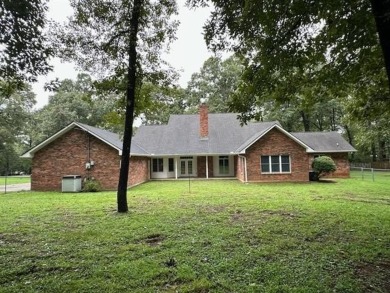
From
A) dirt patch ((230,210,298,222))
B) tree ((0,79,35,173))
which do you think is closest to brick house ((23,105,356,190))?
dirt patch ((230,210,298,222))

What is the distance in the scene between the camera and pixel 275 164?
69.3 ft

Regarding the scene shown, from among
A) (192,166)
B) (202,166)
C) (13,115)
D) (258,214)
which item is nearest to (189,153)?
(202,166)

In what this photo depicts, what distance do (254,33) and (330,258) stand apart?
4841 mm

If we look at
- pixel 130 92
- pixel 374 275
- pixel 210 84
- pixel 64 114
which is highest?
pixel 210 84

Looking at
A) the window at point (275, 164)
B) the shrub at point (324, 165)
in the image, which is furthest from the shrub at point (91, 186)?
the shrub at point (324, 165)

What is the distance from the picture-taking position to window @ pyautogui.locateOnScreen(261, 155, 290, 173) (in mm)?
21062

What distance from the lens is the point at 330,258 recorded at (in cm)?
537

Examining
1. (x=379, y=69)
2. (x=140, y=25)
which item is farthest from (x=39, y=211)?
(x=379, y=69)

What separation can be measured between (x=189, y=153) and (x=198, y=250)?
64.3ft

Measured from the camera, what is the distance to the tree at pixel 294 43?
5.98 m

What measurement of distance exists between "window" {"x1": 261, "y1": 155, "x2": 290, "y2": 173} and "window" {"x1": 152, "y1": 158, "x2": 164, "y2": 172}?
9990mm

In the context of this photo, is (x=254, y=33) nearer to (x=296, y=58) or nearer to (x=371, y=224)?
(x=296, y=58)

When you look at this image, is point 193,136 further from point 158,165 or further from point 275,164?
point 275,164

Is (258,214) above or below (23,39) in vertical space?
below
